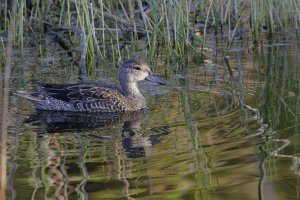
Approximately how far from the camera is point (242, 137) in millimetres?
6418

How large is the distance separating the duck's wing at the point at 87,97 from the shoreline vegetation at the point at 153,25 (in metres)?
1.16

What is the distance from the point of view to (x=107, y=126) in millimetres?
7344

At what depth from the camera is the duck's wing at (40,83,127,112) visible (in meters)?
8.05

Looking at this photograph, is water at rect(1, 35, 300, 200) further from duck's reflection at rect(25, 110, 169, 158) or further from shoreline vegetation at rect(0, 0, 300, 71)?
shoreline vegetation at rect(0, 0, 300, 71)

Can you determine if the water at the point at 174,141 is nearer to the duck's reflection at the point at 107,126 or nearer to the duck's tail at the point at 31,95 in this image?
the duck's reflection at the point at 107,126

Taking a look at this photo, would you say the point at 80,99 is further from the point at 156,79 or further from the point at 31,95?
the point at 156,79

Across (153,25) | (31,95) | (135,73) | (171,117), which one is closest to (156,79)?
(135,73)

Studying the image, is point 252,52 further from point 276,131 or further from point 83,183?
point 83,183

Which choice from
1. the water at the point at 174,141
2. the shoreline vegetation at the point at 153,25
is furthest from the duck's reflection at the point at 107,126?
the shoreline vegetation at the point at 153,25

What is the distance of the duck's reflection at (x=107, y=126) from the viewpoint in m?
6.42

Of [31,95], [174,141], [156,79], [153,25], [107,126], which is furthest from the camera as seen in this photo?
[153,25]

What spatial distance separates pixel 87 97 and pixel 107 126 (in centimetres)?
78

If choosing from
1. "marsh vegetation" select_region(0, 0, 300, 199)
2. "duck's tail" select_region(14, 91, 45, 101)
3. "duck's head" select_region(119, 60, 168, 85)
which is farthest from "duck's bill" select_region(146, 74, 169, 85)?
"duck's tail" select_region(14, 91, 45, 101)

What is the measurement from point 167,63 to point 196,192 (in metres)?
4.78
